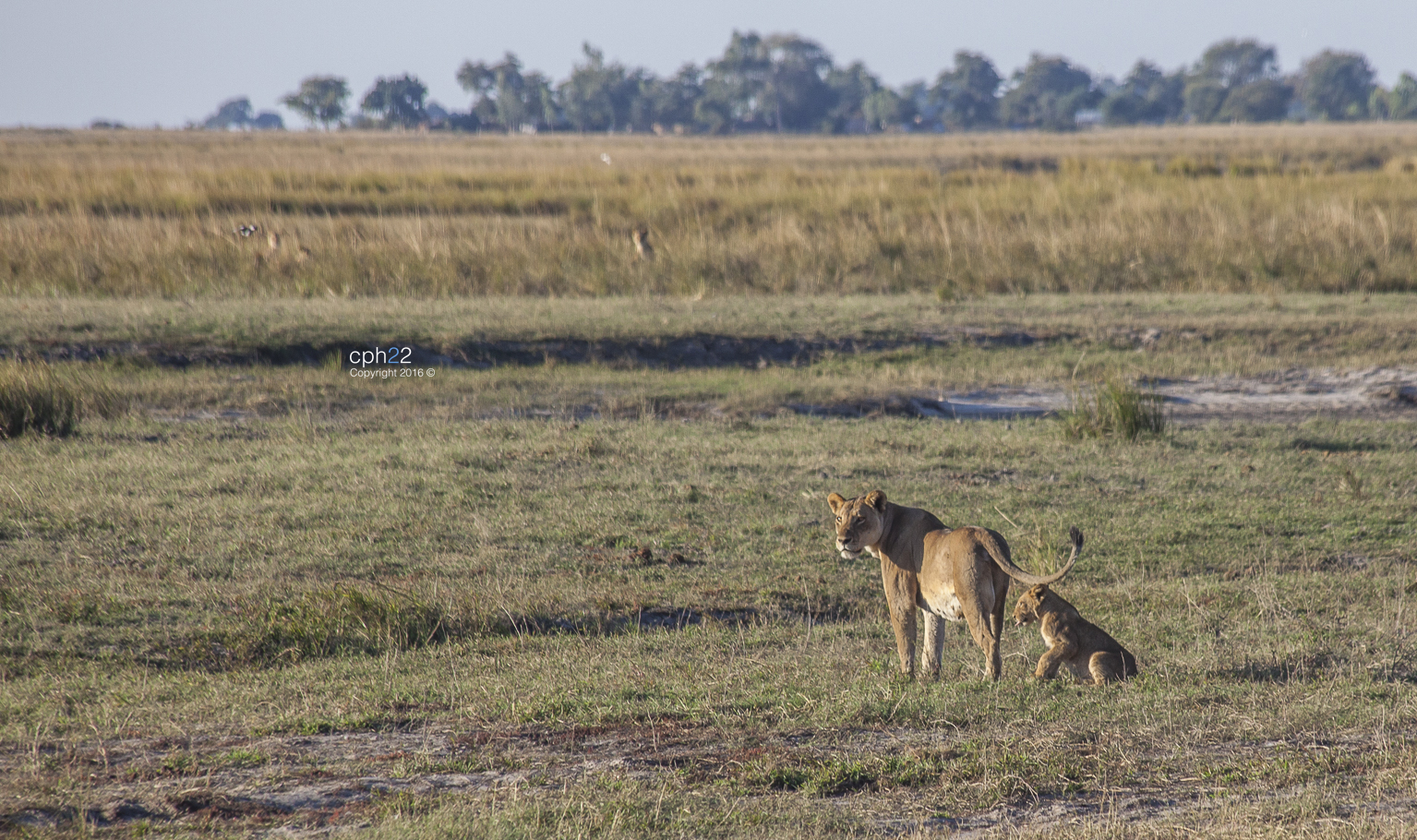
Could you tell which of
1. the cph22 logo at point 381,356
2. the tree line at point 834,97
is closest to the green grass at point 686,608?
the cph22 logo at point 381,356

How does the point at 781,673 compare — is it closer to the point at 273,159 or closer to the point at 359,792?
the point at 359,792

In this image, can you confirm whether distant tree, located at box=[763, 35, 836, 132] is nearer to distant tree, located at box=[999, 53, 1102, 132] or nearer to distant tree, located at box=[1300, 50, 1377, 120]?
distant tree, located at box=[999, 53, 1102, 132]

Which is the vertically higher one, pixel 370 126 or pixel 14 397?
pixel 370 126

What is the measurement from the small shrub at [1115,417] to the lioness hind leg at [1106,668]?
222 inches

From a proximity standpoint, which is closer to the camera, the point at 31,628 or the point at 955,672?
the point at 955,672

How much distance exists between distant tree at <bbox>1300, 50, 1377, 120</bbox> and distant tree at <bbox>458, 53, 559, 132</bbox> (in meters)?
79.8

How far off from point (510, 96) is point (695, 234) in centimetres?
9963

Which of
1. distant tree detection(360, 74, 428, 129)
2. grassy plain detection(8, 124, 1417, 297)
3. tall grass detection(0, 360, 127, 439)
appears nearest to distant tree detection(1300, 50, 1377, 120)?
distant tree detection(360, 74, 428, 129)

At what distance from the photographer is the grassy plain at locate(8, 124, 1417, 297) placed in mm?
17875

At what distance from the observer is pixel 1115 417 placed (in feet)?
34.3

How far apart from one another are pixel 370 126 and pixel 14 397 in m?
111

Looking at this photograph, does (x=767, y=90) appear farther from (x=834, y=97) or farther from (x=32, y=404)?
(x=32, y=404)

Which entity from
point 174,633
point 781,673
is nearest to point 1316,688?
point 781,673

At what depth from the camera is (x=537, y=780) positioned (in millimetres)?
4098
